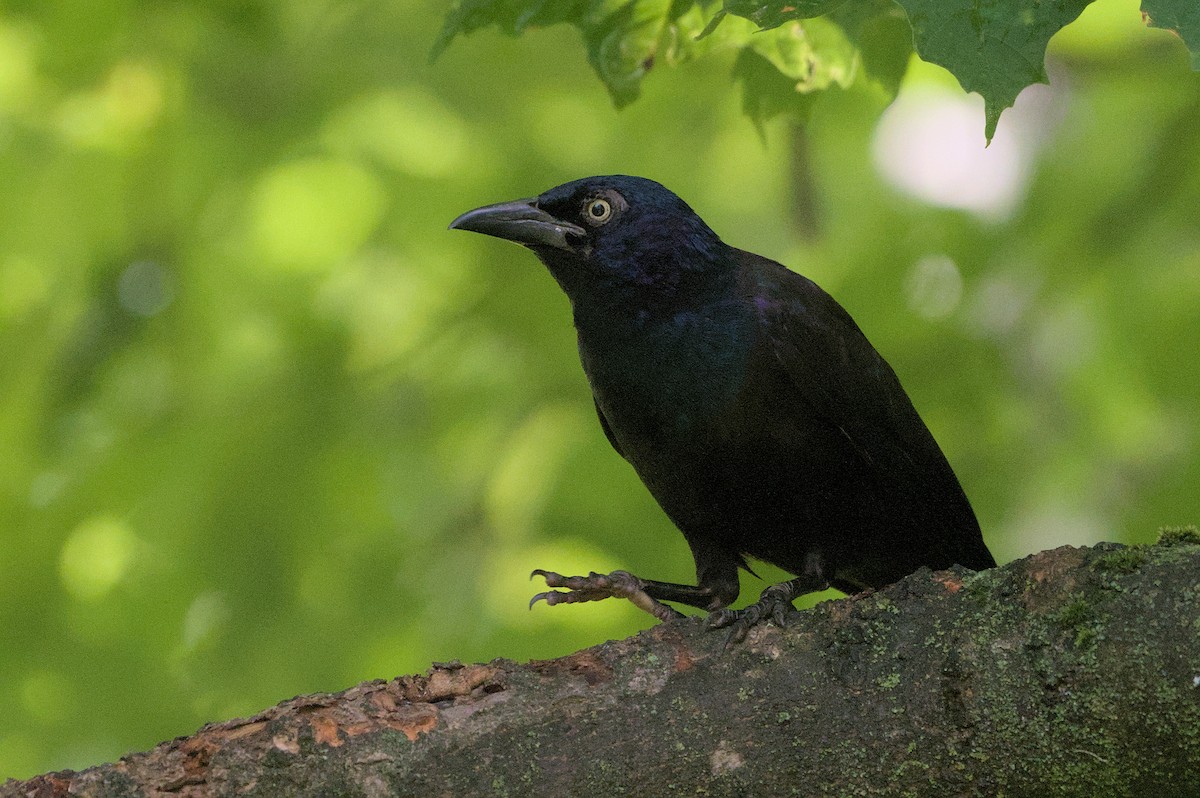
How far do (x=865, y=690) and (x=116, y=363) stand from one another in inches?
141

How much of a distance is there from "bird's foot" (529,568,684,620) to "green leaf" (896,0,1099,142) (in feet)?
5.78

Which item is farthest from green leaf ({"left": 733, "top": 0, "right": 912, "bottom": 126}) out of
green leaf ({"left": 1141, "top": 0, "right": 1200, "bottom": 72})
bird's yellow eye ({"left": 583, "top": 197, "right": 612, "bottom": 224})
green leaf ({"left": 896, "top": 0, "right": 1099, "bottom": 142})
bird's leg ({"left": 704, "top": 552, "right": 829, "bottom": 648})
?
bird's leg ({"left": 704, "top": 552, "right": 829, "bottom": 648})

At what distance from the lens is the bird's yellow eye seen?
415 cm

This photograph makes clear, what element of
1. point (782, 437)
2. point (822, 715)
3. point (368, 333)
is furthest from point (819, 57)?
point (368, 333)

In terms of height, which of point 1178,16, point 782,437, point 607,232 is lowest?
point 1178,16

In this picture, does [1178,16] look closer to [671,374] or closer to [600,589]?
[671,374]

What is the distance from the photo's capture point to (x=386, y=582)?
4824 millimetres

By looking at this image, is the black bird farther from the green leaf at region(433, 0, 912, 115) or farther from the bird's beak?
the green leaf at region(433, 0, 912, 115)

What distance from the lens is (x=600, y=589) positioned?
3598 mm

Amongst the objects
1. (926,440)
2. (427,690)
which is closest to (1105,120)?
(926,440)

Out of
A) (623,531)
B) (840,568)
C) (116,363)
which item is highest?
(116,363)

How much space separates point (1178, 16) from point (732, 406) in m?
1.86

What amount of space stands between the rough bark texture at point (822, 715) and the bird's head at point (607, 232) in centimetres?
168

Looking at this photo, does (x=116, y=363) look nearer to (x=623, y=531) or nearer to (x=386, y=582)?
(x=386, y=582)
